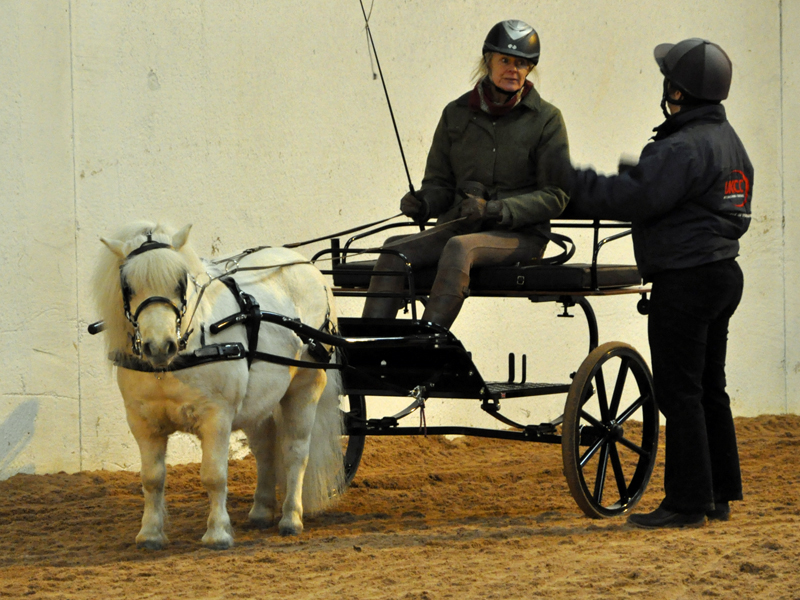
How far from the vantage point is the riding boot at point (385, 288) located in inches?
184

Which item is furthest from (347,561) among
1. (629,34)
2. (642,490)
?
(629,34)

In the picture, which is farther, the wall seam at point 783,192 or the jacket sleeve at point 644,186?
the wall seam at point 783,192

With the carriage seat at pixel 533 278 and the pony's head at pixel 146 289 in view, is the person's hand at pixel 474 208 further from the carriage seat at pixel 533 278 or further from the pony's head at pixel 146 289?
the pony's head at pixel 146 289

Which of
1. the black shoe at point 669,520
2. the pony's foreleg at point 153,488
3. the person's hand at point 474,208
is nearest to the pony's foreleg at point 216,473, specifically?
the pony's foreleg at point 153,488

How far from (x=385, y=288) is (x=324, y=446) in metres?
0.78

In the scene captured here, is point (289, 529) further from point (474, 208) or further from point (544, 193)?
point (544, 193)

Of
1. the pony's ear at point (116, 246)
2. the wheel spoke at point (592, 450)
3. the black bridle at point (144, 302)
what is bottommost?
the wheel spoke at point (592, 450)

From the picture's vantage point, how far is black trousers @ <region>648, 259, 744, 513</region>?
415cm

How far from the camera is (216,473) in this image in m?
3.87

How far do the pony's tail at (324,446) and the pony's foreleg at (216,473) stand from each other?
0.61 m

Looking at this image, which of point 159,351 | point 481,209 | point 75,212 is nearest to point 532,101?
point 481,209

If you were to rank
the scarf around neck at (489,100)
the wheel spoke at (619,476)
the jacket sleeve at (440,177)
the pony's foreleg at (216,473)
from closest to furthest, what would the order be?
the pony's foreleg at (216,473) → the wheel spoke at (619,476) → the scarf around neck at (489,100) → the jacket sleeve at (440,177)

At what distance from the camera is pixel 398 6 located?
6.74 meters

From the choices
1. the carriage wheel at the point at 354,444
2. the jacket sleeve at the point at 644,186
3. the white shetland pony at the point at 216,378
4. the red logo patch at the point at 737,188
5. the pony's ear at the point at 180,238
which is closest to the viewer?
the white shetland pony at the point at 216,378
